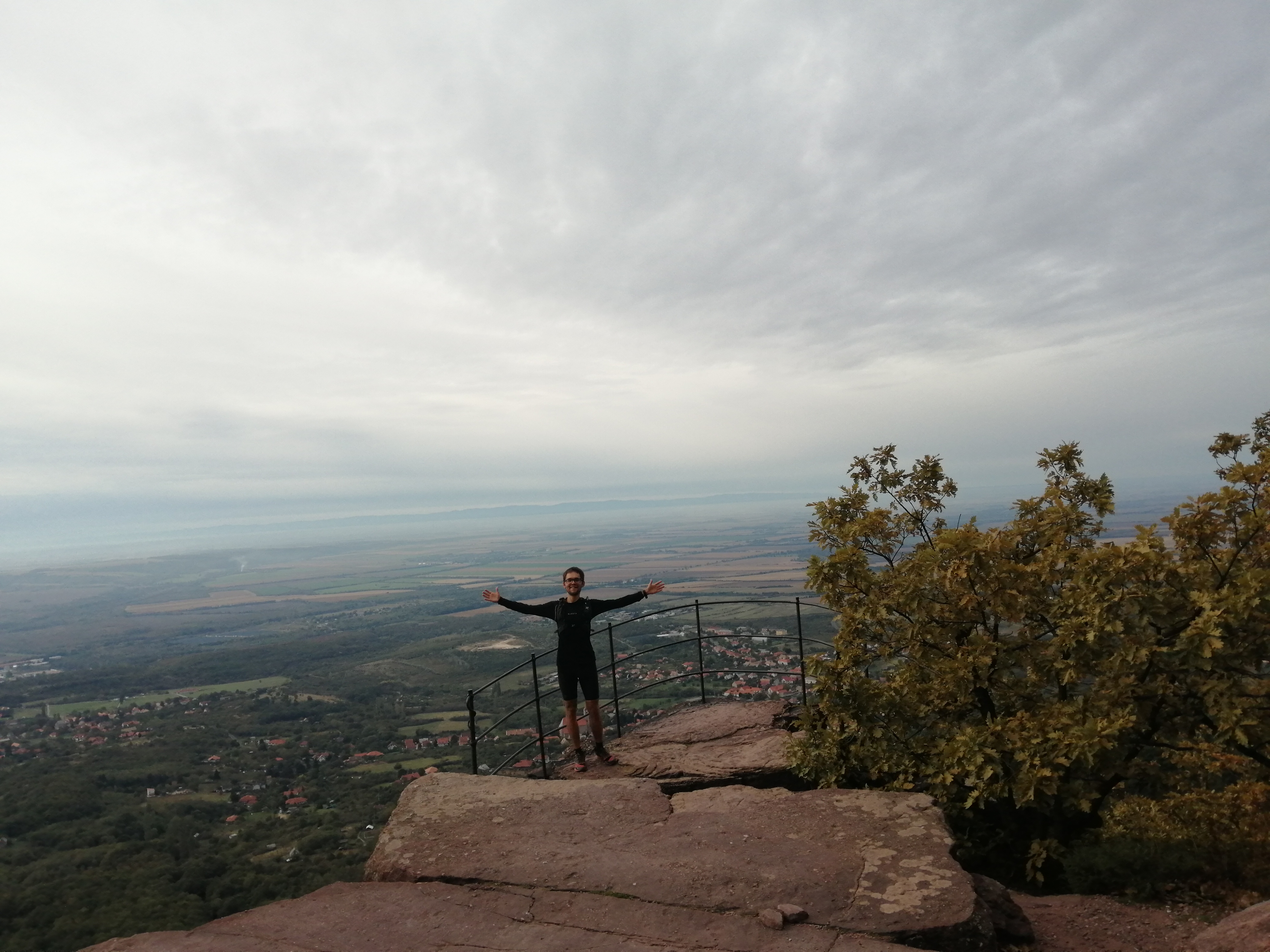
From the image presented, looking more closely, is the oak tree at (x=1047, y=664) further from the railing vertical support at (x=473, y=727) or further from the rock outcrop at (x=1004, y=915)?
the railing vertical support at (x=473, y=727)

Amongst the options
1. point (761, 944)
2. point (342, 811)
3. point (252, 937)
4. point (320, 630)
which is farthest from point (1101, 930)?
point (320, 630)

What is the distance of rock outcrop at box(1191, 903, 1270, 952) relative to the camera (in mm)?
3393

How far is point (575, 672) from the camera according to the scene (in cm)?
642

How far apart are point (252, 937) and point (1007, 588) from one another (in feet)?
18.1

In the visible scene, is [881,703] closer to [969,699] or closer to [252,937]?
[969,699]

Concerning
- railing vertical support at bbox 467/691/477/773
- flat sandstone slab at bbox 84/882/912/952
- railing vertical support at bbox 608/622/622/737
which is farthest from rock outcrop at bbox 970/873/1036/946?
railing vertical support at bbox 608/622/622/737

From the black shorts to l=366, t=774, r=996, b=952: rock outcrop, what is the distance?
981mm

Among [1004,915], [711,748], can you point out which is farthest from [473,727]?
[1004,915]

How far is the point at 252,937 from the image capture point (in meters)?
3.65

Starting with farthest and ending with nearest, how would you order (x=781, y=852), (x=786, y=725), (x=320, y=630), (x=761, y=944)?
(x=320, y=630) < (x=786, y=725) < (x=781, y=852) < (x=761, y=944)

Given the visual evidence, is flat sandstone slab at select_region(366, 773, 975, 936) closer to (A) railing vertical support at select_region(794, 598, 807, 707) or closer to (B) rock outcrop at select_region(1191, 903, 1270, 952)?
(B) rock outcrop at select_region(1191, 903, 1270, 952)

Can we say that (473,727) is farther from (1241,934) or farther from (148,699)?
(148,699)

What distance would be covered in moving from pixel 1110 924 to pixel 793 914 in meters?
2.53

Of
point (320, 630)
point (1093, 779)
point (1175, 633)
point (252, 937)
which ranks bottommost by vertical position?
point (320, 630)
